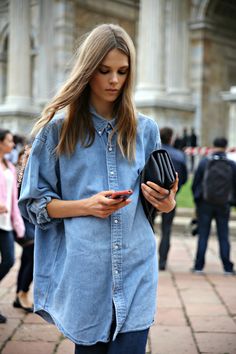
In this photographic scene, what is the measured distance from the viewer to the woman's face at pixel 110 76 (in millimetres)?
2250

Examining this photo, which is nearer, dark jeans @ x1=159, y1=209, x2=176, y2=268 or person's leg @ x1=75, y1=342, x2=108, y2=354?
person's leg @ x1=75, y1=342, x2=108, y2=354

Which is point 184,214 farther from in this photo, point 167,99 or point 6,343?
point 167,99

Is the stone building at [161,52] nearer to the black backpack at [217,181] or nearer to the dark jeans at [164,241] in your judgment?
the dark jeans at [164,241]

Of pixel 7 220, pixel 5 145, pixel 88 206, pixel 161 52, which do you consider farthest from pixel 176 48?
pixel 88 206

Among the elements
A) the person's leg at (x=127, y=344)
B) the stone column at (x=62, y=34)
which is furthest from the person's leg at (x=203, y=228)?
the stone column at (x=62, y=34)

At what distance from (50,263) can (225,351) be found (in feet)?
8.65

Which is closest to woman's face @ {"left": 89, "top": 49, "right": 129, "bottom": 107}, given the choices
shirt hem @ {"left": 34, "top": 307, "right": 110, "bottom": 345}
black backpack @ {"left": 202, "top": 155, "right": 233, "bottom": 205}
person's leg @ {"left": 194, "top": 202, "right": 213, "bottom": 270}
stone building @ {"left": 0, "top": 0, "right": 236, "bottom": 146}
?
shirt hem @ {"left": 34, "top": 307, "right": 110, "bottom": 345}

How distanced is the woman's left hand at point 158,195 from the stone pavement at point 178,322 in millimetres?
2498

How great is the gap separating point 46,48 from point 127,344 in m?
25.0

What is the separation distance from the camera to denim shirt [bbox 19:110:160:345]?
7.25 feet

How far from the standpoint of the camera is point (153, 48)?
70.0ft

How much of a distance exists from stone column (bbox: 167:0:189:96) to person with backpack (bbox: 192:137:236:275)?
1615 cm

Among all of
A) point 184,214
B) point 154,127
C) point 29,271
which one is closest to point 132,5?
point 184,214

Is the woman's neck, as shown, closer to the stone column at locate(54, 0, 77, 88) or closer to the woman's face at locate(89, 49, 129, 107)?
the woman's face at locate(89, 49, 129, 107)
